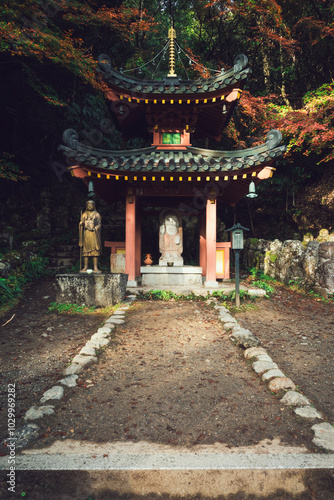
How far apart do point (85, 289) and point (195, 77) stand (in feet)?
40.1

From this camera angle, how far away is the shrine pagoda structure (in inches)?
291

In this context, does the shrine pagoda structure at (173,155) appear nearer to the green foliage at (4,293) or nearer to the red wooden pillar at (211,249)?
the red wooden pillar at (211,249)

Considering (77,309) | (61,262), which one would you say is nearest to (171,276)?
(77,309)

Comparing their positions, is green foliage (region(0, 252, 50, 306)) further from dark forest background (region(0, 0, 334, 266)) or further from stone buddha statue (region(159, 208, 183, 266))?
stone buddha statue (region(159, 208, 183, 266))

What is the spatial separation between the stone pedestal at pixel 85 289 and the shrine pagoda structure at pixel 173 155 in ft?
5.44

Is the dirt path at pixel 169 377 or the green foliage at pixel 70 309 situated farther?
the green foliage at pixel 70 309

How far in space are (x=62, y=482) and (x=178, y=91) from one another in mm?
8844

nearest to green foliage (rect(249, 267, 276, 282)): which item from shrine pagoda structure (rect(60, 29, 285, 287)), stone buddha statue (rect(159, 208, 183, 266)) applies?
shrine pagoda structure (rect(60, 29, 285, 287))

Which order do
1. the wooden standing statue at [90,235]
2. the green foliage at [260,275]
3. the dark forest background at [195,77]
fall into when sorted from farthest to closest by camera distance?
the dark forest background at [195,77], the green foliage at [260,275], the wooden standing statue at [90,235]

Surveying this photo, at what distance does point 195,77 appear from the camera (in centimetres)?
1347

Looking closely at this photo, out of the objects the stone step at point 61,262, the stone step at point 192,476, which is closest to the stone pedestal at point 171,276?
the stone step at point 61,262

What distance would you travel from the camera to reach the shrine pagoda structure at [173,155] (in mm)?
7398

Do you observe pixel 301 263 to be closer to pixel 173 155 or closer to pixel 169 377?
pixel 173 155

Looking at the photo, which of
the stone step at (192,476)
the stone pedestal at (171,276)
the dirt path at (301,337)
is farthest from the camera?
the stone pedestal at (171,276)
